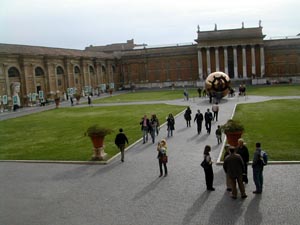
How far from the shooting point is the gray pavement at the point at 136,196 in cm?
976

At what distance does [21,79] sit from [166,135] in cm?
3337

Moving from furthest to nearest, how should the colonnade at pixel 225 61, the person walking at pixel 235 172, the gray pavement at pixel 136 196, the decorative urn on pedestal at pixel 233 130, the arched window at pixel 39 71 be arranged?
the colonnade at pixel 225 61 → the arched window at pixel 39 71 → the decorative urn on pedestal at pixel 233 130 → the person walking at pixel 235 172 → the gray pavement at pixel 136 196

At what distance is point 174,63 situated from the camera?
76.1 meters

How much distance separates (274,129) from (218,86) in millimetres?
19381

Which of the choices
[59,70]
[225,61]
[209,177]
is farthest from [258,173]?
[225,61]

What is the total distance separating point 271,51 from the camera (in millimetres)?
71188

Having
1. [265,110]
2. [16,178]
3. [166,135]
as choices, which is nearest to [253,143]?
[166,135]

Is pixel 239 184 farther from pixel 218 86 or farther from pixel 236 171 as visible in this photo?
pixel 218 86

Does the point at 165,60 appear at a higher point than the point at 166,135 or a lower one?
higher

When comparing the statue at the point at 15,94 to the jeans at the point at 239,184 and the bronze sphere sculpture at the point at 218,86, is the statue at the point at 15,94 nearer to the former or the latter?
the bronze sphere sculpture at the point at 218,86

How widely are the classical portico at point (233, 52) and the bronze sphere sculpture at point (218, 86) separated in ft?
103

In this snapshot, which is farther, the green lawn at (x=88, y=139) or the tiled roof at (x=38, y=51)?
the tiled roof at (x=38, y=51)

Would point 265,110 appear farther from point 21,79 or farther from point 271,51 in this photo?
point 271,51

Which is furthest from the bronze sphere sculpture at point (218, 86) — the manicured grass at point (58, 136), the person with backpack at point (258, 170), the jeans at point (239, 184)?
the jeans at point (239, 184)
